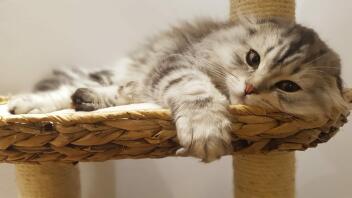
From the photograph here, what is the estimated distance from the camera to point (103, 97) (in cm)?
107

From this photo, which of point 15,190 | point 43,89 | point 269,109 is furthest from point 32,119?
point 15,190

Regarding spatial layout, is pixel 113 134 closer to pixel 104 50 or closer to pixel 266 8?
pixel 266 8

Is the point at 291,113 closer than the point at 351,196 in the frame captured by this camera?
Yes

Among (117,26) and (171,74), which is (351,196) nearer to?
(171,74)

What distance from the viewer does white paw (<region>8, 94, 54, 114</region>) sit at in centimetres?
101

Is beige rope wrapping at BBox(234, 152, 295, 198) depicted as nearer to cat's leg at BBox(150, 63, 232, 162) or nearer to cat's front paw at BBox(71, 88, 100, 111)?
cat's leg at BBox(150, 63, 232, 162)

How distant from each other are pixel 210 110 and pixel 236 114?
0.19 ft

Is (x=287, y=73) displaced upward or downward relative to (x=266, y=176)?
upward

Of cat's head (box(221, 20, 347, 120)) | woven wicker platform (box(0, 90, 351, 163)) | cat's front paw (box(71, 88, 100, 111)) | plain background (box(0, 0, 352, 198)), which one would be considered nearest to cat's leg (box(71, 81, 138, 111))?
cat's front paw (box(71, 88, 100, 111))

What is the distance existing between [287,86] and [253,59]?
0.35 feet

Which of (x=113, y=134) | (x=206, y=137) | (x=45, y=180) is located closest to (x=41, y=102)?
(x=45, y=180)

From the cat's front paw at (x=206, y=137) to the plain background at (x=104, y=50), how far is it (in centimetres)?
97

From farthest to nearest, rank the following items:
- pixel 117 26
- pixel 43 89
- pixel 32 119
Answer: pixel 117 26 < pixel 43 89 < pixel 32 119

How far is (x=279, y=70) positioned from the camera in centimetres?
84
